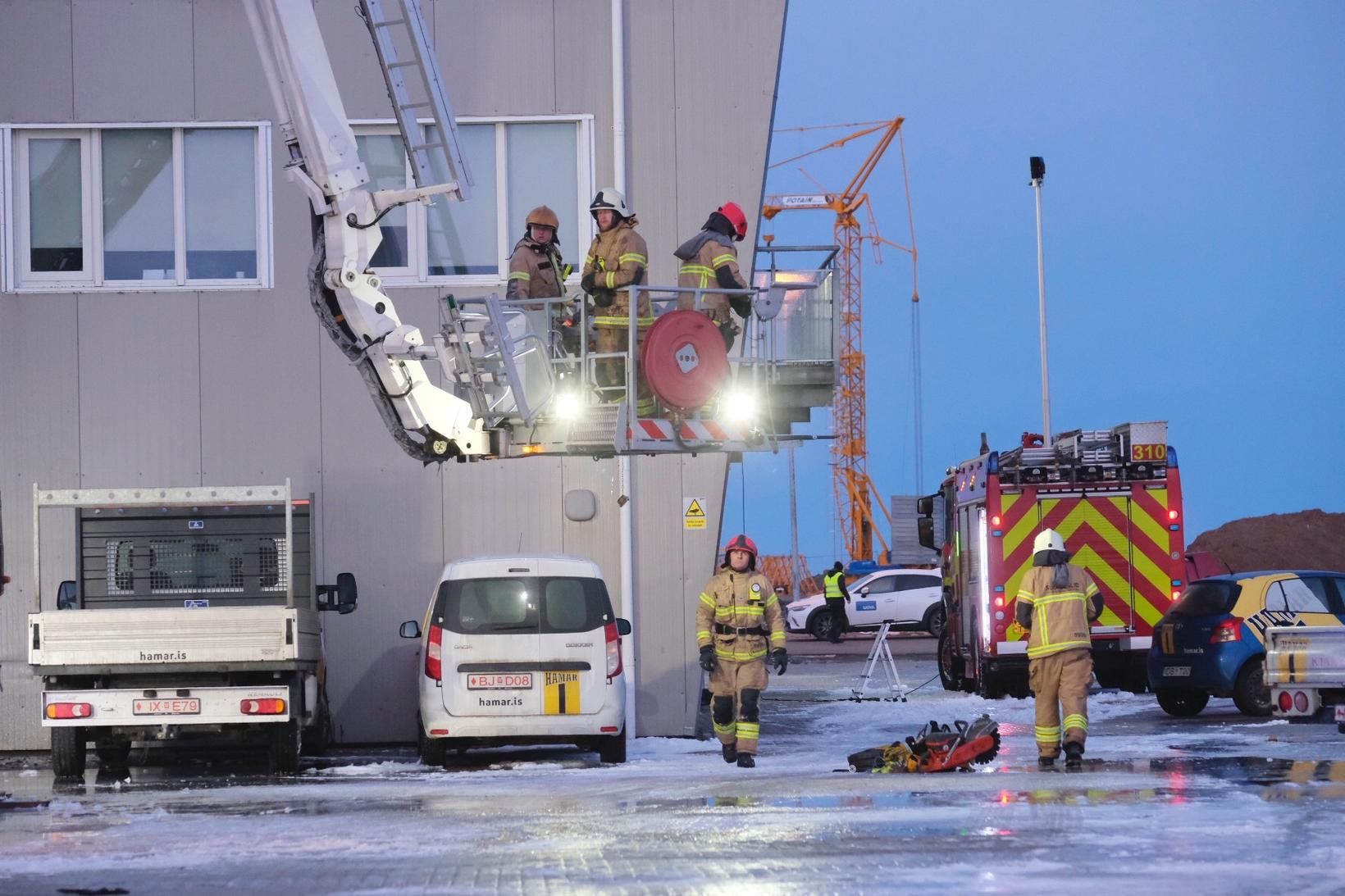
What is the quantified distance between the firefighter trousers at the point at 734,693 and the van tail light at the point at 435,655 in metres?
2.22

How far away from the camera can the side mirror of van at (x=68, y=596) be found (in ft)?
53.7

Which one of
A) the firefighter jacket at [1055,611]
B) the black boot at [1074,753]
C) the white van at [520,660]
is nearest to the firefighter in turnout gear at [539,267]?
the white van at [520,660]

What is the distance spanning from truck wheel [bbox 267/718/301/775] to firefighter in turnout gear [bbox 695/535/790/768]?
339 cm

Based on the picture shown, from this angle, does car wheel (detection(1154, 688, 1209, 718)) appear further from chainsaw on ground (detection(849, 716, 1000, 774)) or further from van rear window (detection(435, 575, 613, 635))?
van rear window (detection(435, 575, 613, 635))

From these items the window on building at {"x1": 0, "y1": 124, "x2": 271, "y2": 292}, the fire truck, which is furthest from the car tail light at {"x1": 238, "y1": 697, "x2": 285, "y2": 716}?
the fire truck

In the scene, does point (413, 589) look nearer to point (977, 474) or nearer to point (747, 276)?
point (747, 276)

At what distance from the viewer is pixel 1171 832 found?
9.98m

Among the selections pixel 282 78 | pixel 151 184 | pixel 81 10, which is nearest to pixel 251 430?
pixel 151 184

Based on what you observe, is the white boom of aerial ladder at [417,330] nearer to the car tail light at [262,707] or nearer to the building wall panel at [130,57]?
the car tail light at [262,707]

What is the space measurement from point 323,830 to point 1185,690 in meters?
12.2

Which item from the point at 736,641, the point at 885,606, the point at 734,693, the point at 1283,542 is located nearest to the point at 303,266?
the point at 736,641

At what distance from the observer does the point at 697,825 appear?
1071 centimetres

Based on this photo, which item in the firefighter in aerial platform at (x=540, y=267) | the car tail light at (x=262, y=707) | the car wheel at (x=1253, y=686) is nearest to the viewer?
the firefighter in aerial platform at (x=540, y=267)

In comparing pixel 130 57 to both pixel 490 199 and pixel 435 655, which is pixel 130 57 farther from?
pixel 435 655
